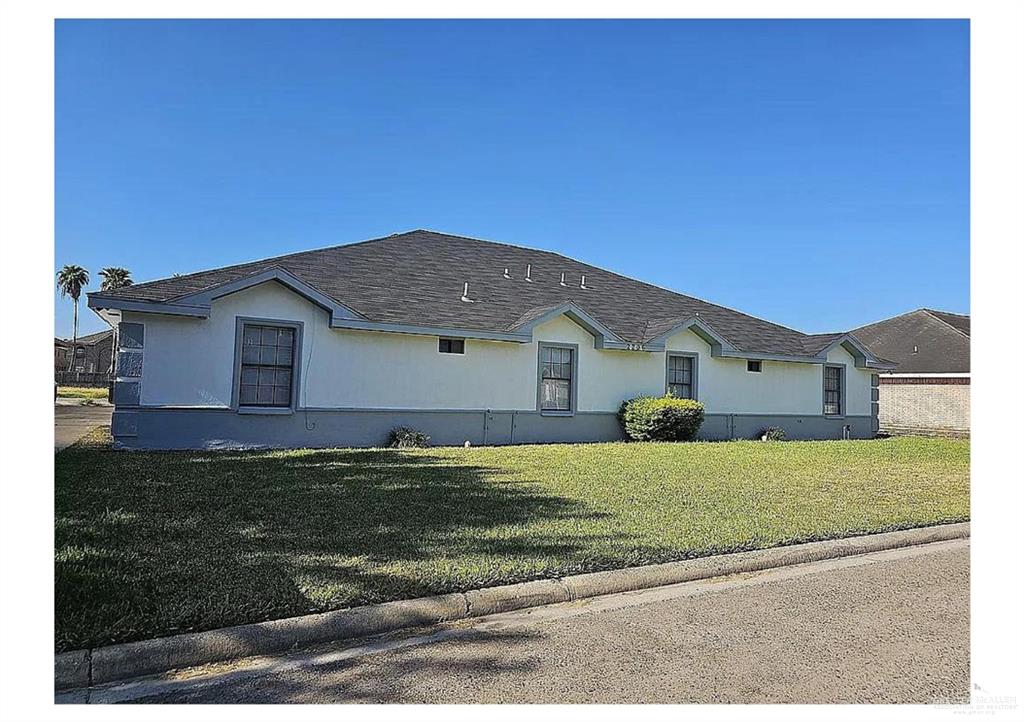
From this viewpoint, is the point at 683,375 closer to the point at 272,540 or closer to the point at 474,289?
the point at 474,289

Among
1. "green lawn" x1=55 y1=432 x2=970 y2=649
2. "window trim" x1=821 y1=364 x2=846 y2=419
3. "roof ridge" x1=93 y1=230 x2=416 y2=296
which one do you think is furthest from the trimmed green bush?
"roof ridge" x1=93 y1=230 x2=416 y2=296

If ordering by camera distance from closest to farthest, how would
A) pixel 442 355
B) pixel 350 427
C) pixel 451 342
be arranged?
pixel 350 427 < pixel 442 355 < pixel 451 342

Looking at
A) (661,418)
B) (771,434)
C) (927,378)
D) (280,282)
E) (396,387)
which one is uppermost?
(280,282)

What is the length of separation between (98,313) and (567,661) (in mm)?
11940

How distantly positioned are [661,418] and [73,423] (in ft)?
47.3

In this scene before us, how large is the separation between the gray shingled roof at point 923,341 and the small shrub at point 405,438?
63.4ft

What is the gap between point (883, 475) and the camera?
39.7 ft

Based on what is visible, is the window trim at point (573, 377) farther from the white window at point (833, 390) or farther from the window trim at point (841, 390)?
the white window at point (833, 390)

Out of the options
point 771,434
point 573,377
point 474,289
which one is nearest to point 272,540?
point 573,377

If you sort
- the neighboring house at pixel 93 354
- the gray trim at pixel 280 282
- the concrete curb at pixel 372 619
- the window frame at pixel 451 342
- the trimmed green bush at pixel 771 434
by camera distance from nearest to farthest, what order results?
the concrete curb at pixel 372 619 < the gray trim at pixel 280 282 < the window frame at pixel 451 342 < the trimmed green bush at pixel 771 434 < the neighboring house at pixel 93 354

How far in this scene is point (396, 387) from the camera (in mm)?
15328

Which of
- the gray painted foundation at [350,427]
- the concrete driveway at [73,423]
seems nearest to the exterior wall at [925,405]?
the gray painted foundation at [350,427]

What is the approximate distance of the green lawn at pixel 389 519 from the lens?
4.96m
